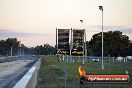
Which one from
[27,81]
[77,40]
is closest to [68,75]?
[27,81]

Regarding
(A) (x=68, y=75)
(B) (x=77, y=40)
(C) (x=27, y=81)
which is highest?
(B) (x=77, y=40)

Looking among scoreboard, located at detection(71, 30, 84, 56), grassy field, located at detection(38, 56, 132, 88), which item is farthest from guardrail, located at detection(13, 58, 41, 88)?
scoreboard, located at detection(71, 30, 84, 56)

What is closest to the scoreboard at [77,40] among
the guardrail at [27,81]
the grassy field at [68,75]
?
the grassy field at [68,75]

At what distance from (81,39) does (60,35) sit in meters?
3.39

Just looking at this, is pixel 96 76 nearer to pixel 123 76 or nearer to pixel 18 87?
pixel 123 76

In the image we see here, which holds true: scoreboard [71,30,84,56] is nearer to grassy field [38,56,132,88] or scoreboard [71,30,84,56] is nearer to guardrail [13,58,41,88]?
grassy field [38,56,132,88]

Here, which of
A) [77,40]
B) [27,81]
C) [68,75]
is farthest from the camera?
[77,40]

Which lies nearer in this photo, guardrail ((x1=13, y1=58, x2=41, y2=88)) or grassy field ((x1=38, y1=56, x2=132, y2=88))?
guardrail ((x1=13, y1=58, x2=41, y2=88))

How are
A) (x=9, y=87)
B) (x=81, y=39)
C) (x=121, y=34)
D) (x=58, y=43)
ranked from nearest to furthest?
(x=9, y=87) < (x=58, y=43) < (x=81, y=39) < (x=121, y=34)

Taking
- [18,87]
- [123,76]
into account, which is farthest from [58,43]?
[18,87]

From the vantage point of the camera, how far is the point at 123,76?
54.5 ft

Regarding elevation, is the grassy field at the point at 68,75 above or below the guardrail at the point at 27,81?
below

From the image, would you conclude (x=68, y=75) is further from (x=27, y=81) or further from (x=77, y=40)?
(x=77, y=40)

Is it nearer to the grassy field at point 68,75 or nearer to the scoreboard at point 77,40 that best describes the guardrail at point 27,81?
the grassy field at point 68,75
